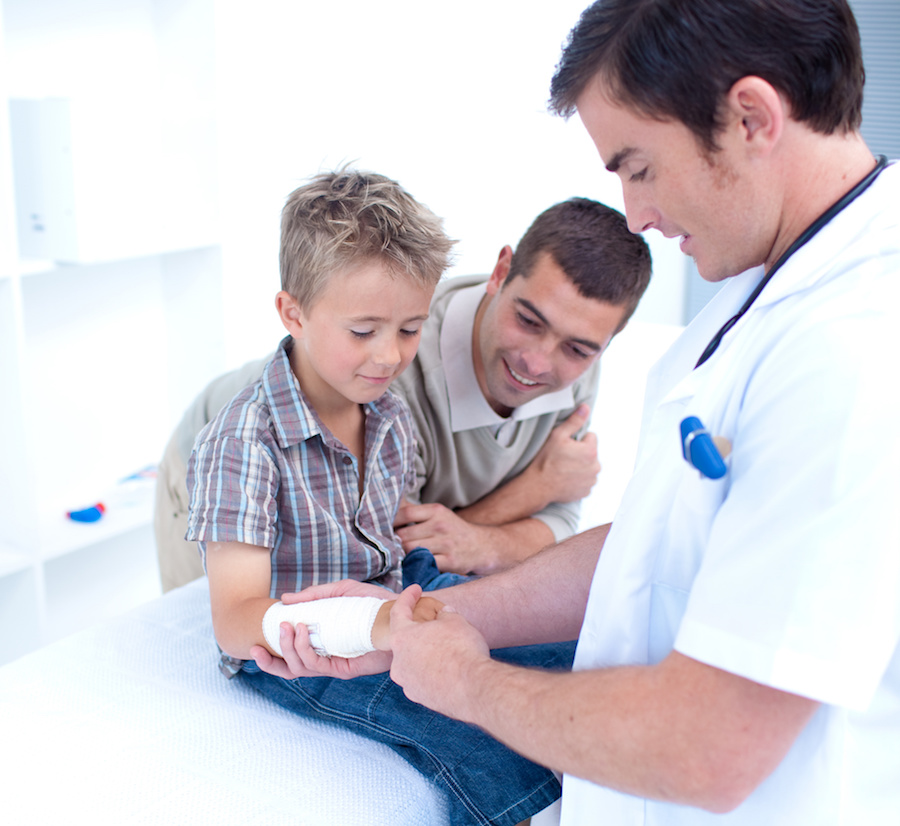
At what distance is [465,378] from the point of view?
1.77m

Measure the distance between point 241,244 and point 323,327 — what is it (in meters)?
1.58

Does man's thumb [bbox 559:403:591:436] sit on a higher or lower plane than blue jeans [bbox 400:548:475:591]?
higher

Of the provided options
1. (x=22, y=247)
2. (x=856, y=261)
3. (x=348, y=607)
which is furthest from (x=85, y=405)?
(x=856, y=261)

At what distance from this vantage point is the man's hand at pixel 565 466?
74.9 inches

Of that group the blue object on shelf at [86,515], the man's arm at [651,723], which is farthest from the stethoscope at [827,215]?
the blue object on shelf at [86,515]

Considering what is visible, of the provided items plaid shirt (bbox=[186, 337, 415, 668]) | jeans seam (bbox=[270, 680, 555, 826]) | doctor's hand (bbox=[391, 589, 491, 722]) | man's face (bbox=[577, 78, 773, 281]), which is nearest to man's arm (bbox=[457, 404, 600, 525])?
plaid shirt (bbox=[186, 337, 415, 668])

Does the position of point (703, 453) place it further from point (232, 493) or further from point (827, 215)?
point (232, 493)

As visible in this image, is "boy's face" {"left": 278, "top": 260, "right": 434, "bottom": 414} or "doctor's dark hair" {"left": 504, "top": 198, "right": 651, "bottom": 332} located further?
"doctor's dark hair" {"left": 504, "top": 198, "right": 651, "bottom": 332}

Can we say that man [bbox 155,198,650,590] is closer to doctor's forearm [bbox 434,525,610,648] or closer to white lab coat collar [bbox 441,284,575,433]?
white lab coat collar [bbox 441,284,575,433]

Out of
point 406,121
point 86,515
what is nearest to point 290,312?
point 86,515

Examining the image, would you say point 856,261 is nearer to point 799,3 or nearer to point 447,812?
point 799,3

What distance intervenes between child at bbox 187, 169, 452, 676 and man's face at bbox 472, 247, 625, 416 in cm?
35

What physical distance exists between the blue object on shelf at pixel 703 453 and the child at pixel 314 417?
1.64 feet

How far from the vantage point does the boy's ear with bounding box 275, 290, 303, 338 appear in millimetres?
1333
